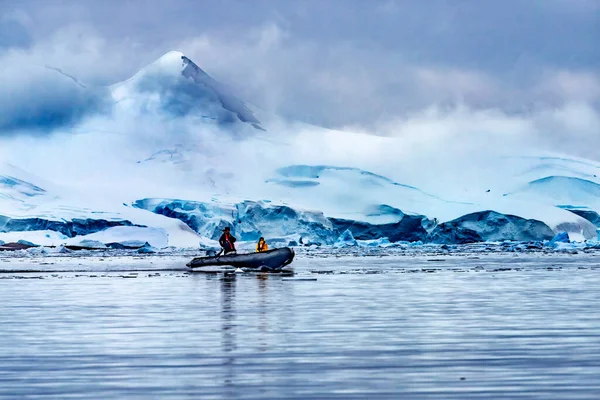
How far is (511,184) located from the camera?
335ft

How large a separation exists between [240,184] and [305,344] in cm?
8611

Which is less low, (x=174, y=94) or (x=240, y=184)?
(x=174, y=94)

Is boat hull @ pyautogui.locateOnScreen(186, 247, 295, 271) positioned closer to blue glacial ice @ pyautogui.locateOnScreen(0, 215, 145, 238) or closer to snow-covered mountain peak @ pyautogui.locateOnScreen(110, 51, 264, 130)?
blue glacial ice @ pyautogui.locateOnScreen(0, 215, 145, 238)

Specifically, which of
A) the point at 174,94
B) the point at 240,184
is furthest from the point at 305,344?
the point at 174,94

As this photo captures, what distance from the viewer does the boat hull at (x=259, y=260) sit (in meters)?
32.4

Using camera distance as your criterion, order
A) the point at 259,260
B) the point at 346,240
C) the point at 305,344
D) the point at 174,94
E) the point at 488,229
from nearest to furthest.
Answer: the point at 305,344 < the point at 259,260 < the point at 346,240 < the point at 488,229 < the point at 174,94

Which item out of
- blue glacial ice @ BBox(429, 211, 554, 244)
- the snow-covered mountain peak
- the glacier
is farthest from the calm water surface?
the snow-covered mountain peak

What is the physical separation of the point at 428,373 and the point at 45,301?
1135 centimetres

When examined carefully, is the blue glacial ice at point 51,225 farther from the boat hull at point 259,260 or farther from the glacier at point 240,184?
the boat hull at point 259,260

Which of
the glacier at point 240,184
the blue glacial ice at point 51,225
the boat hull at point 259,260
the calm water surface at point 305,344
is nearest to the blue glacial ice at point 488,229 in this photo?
the glacier at point 240,184

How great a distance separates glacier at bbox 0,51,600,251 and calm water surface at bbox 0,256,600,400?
5453 cm

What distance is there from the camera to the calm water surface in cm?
795

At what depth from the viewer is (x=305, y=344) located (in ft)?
35.7

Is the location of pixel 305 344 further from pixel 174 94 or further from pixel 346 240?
pixel 174 94
